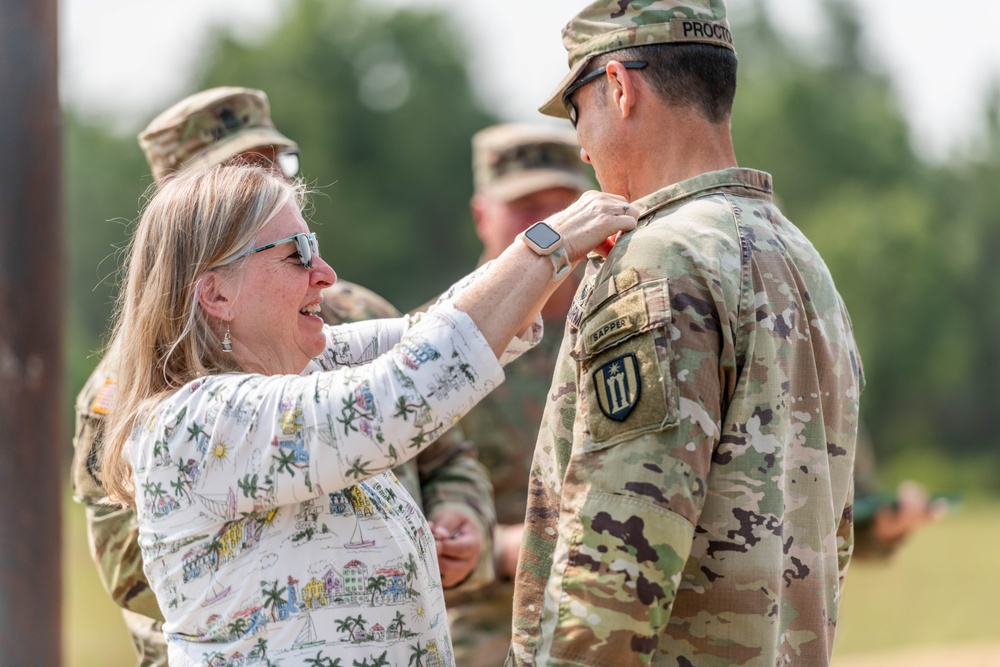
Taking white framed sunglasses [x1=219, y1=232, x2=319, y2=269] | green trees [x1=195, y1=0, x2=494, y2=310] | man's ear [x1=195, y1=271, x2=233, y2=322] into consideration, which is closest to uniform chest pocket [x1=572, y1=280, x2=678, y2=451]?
white framed sunglasses [x1=219, y1=232, x2=319, y2=269]

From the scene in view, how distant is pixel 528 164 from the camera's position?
507 cm

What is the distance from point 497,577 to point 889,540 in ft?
6.88

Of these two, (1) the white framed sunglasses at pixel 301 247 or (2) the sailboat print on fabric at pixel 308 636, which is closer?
(2) the sailboat print on fabric at pixel 308 636

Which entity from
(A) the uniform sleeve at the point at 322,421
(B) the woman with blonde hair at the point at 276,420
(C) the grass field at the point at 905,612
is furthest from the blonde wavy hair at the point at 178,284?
(C) the grass field at the point at 905,612

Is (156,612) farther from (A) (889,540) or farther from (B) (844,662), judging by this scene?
(B) (844,662)

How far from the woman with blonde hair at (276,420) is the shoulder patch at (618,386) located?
0.61ft

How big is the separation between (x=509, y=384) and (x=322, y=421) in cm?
262

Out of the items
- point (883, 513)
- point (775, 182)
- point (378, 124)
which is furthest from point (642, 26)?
point (378, 124)

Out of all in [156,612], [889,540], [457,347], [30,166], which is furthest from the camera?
[889,540]

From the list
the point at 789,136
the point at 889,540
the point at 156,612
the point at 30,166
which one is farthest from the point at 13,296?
the point at 789,136

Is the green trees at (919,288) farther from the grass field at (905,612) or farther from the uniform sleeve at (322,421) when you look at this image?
the uniform sleeve at (322,421)

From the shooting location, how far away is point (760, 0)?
4466cm

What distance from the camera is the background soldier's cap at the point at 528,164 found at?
16.3ft

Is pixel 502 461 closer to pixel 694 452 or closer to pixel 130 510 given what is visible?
pixel 130 510
